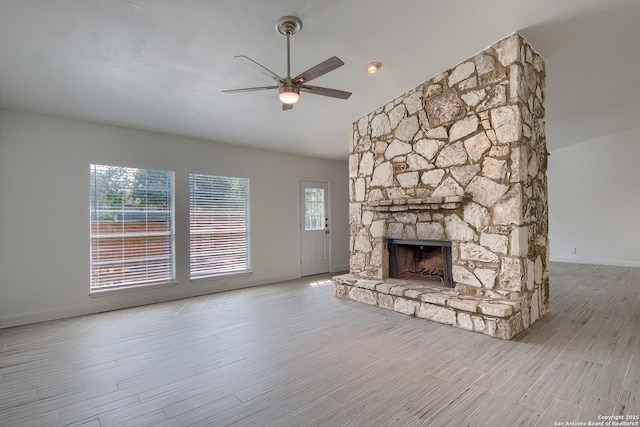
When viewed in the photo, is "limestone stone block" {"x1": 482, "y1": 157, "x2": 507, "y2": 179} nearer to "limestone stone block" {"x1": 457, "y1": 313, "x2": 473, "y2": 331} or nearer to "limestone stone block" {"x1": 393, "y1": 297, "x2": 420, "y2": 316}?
"limestone stone block" {"x1": 457, "y1": 313, "x2": 473, "y2": 331}

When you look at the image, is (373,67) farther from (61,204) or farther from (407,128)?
(61,204)

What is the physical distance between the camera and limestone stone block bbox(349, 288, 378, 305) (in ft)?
13.6

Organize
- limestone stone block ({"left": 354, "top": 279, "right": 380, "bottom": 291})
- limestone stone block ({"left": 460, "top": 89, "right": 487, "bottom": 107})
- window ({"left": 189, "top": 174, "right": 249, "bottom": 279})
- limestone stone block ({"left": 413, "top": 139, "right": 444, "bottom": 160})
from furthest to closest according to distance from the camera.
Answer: window ({"left": 189, "top": 174, "right": 249, "bottom": 279}) → limestone stone block ({"left": 354, "top": 279, "right": 380, "bottom": 291}) → limestone stone block ({"left": 413, "top": 139, "right": 444, "bottom": 160}) → limestone stone block ({"left": 460, "top": 89, "right": 487, "bottom": 107})

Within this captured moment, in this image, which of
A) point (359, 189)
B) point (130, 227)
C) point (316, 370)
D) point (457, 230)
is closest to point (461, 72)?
point (457, 230)

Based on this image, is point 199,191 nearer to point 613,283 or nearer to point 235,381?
point 235,381

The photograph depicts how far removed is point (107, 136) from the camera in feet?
14.2

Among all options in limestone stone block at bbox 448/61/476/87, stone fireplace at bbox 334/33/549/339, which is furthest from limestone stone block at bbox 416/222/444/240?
limestone stone block at bbox 448/61/476/87

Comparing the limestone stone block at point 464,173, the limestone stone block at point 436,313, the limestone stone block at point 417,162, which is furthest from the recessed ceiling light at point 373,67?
the limestone stone block at point 436,313

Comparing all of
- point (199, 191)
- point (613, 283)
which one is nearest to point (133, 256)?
point (199, 191)

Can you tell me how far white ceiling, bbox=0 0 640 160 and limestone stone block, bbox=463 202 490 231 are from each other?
1.76m

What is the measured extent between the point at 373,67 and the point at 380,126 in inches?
50.8

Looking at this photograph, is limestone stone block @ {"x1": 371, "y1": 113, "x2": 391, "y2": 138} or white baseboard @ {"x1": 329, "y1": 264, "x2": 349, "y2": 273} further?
white baseboard @ {"x1": 329, "y1": 264, "x2": 349, "y2": 273}

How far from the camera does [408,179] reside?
13.7 ft

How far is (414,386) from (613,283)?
540 centimetres
